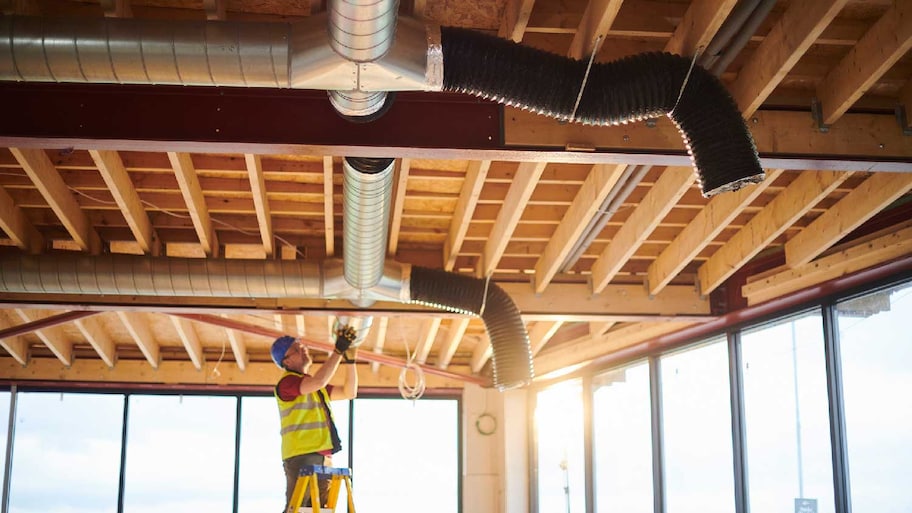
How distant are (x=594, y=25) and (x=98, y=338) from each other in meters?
7.65

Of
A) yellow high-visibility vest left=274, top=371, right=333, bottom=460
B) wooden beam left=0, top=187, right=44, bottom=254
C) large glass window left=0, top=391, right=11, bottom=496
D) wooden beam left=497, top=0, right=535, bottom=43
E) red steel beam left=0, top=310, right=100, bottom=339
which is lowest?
yellow high-visibility vest left=274, top=371, right=333, bottom=460

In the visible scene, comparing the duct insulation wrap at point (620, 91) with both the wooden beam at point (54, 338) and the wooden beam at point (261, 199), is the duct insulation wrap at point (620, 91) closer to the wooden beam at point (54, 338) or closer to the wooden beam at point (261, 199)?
the wooden beam at point (261, 199)

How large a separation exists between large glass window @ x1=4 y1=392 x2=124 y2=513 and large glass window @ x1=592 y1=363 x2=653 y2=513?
541cm

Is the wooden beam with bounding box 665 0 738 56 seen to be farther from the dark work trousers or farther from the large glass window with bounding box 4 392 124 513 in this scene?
the large glass window with bounding box 4 392 124 513

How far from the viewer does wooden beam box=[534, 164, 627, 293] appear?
5.79 meters

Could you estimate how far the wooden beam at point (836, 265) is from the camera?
5.55 meters

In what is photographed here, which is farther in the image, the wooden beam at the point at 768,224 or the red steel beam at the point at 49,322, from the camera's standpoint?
the red steel beam at the point at 49,322

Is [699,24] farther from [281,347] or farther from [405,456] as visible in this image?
[405,456]

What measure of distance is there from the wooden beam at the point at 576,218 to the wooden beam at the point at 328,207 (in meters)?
1.59

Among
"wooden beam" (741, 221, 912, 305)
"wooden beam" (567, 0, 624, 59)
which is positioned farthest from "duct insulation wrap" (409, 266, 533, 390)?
"wooden beam" (567, 0, 624, 59)

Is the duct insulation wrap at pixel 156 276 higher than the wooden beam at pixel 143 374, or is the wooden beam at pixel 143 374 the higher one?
the duct insulation wrap at pixel 156 276

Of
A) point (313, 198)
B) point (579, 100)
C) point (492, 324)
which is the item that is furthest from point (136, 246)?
Answer: point (579, 100)

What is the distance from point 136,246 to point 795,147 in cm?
510

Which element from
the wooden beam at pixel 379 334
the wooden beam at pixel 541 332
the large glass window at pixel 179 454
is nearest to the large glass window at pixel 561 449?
the wooden beam at pixel 541 332
